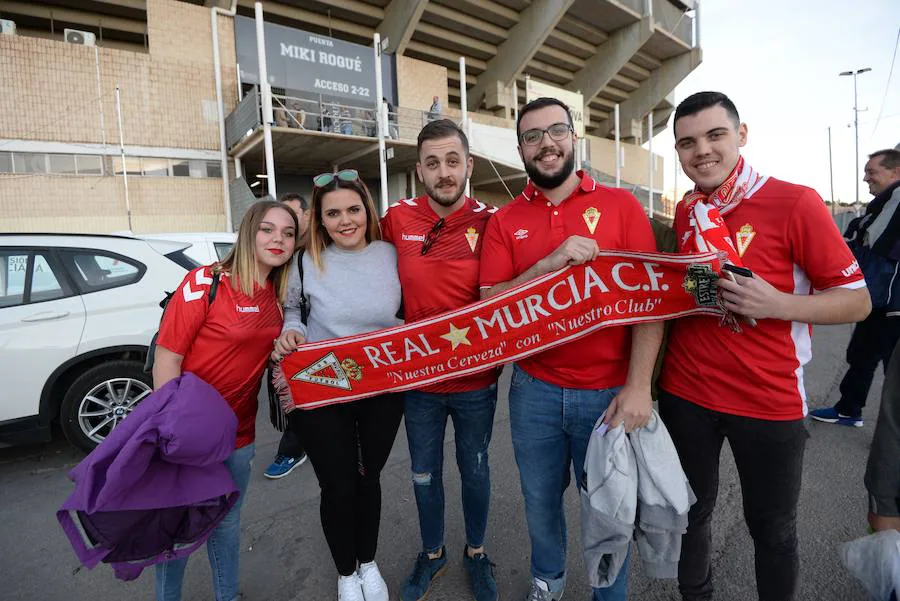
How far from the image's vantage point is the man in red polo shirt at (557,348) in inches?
77.7

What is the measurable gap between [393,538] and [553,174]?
2.30 metres

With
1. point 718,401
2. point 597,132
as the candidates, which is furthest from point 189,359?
point 597,132

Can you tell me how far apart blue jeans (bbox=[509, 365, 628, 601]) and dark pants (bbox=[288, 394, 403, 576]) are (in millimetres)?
A: 655

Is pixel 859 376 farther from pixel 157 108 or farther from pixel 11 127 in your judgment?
pixel 11 127

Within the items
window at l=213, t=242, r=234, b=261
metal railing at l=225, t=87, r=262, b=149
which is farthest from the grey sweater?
metal railing at l=225, t=87, r=262, b=149

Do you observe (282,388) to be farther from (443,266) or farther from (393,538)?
(393,538)

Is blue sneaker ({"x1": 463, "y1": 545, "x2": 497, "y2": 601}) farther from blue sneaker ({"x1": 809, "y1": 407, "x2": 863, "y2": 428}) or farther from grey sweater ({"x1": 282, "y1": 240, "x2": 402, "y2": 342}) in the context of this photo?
blue sneaker ({"x1": 809, "y1": 407, "x2": 863, "y2": 428})

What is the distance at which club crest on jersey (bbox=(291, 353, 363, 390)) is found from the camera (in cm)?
220

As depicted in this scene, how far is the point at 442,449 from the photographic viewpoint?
7.98ft

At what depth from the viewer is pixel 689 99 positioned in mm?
1872

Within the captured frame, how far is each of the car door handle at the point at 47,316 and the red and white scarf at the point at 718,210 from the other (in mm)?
4562

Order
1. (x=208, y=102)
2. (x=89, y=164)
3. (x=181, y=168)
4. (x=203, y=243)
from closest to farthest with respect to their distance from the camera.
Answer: (x=203, y=243), (x=89, y=164), (x=181, y=168), (x=208, y=102)

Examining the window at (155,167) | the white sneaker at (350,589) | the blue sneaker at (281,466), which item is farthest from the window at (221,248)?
the window at (155,167)

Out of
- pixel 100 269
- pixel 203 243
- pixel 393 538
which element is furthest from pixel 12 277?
pixel 393 538
